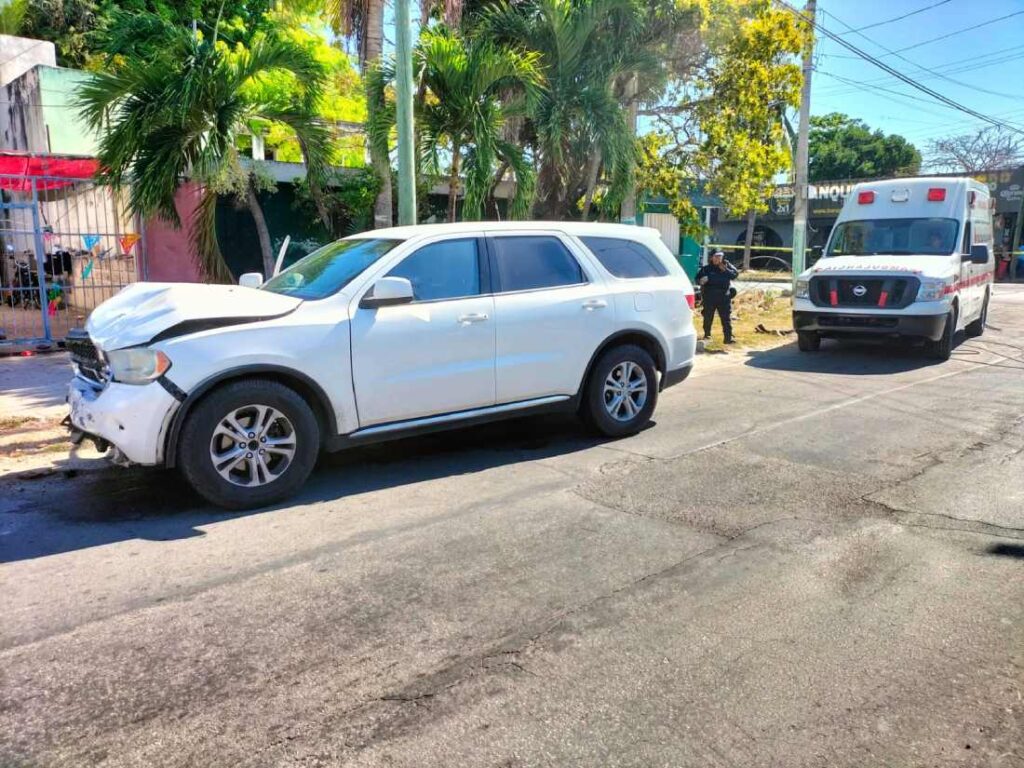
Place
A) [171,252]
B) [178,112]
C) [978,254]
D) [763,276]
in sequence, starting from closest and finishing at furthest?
[178,112]
[978,254]
[171,252]
[763,276]

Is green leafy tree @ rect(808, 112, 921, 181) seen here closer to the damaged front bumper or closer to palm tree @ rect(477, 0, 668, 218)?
palm tree @ rect(477, 0, 668, 218)

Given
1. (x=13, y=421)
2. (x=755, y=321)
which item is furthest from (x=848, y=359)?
(x=13, y=421)

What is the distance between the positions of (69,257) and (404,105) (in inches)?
401

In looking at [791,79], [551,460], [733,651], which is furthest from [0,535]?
[791,79]

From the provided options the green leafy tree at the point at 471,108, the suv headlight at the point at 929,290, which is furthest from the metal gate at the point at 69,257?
the suv headlight at the point at 929,290

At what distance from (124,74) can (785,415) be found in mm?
8153

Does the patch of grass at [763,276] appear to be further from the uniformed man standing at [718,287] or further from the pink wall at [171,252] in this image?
the pink wall at [171,252]

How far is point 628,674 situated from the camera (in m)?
3.27

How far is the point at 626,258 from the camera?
7191 millimetres

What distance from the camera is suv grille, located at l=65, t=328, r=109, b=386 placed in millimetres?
5227

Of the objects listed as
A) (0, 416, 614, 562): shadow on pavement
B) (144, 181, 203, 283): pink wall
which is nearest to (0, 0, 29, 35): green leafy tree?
(144, 181, 203, 283): pink wall

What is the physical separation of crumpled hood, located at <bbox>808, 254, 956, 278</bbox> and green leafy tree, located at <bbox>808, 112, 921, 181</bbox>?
38.4m

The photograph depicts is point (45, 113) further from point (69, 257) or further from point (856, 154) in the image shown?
point (856, 154)

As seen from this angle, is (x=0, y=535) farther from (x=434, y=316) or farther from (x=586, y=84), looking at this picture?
(x=586, y=84)
